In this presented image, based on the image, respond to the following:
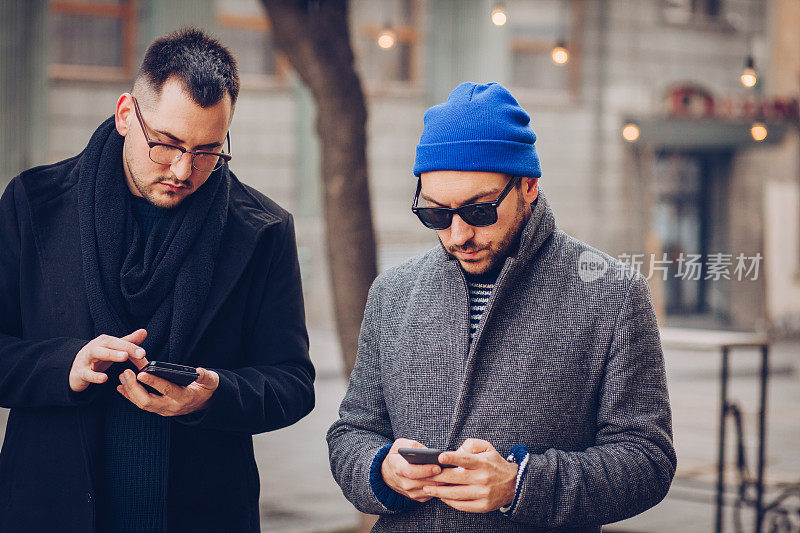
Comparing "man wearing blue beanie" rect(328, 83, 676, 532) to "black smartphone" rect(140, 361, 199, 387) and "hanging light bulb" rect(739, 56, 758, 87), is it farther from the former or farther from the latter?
"hanging light bulb" rect(739, 56, 758, 87)

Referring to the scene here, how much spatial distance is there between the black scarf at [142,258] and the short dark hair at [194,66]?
26 centimetres

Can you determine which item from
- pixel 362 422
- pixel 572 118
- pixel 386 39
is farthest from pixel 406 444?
pixel 572 118

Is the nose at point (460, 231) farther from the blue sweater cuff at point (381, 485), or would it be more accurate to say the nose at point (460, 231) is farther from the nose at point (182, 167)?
the nose at point (182, 167)

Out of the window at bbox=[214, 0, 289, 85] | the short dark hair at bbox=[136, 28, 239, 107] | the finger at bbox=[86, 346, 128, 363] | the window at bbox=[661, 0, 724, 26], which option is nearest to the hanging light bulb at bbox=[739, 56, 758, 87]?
the short dark hair at bbox=[136, 28, 239, 107]

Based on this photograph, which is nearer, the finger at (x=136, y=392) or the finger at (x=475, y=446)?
the finger at (x=475, y=446)

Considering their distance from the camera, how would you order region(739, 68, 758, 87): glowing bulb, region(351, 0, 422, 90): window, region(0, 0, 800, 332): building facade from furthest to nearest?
1. region(351, 0, 422, 90): window
2. region(0, 0, 800, 332): building facade
3. region(739, 68, 758, 87): glowing bulb

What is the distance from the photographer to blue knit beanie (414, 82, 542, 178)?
2.51 metres

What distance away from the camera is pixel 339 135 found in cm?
527

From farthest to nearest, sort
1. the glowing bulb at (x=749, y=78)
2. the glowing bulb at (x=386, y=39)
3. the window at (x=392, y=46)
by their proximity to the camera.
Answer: the window at (x=392, y=46) < the glowing bulb at (x=386, y=39) < the glowing bulb at (x=749, y=78)

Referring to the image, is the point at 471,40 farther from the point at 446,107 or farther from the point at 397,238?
the point at 446,107

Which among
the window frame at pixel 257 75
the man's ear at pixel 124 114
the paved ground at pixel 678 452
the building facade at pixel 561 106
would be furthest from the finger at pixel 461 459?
the window frame at pixel 257 75

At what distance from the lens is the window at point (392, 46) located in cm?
1798

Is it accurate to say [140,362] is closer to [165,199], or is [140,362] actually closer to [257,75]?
[165,199]

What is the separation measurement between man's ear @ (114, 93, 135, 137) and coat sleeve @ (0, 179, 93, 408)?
315mm
